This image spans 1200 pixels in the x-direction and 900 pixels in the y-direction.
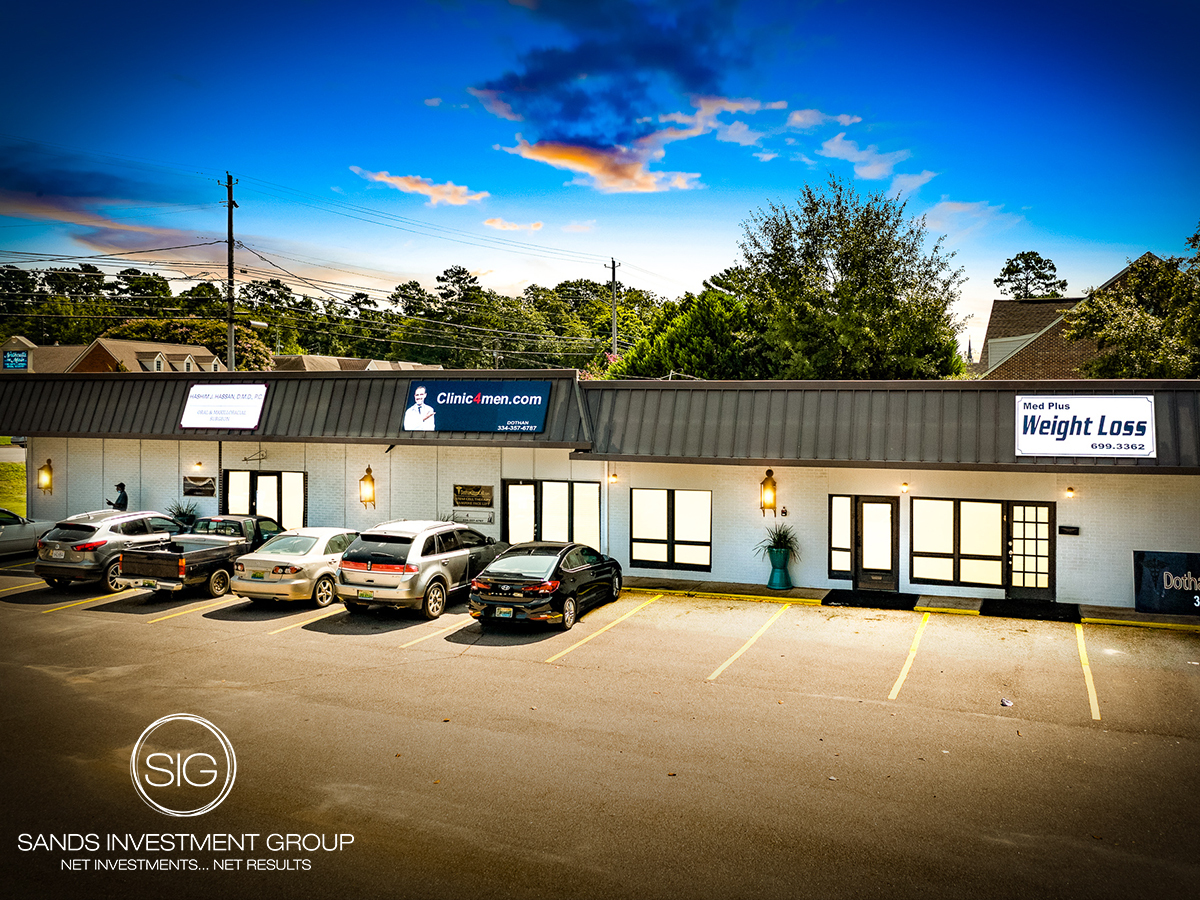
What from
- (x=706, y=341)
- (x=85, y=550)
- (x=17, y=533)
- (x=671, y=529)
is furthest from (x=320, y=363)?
(x=671, y=529)

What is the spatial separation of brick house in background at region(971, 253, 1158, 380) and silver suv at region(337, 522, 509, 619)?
26103mm

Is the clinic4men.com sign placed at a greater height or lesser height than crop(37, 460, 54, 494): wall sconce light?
greater

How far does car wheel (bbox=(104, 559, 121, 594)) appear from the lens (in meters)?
18.2

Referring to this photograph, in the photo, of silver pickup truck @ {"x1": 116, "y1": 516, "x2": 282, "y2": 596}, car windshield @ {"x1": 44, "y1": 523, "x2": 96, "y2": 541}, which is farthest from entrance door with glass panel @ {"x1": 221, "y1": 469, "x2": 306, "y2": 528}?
car windshield @ {"x1": 44, "y1": 523, "x2": 96, "y2": 541}

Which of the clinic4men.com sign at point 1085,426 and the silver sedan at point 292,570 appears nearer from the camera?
the clinic4men.com sign at point 1085,426

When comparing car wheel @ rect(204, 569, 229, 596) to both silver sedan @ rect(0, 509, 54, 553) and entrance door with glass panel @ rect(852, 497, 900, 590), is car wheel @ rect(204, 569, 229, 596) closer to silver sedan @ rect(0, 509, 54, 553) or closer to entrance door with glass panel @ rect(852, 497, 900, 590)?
silver sedan @ rect(0, 509, 54, 553)

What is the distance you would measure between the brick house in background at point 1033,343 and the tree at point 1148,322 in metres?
1.28

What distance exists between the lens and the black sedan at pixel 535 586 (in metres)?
14.7

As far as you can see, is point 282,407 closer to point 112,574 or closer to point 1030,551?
point 112,574

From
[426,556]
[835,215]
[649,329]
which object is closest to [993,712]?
[426,556]

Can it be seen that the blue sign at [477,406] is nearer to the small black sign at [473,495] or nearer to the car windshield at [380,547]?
the small black sign at [473,495]

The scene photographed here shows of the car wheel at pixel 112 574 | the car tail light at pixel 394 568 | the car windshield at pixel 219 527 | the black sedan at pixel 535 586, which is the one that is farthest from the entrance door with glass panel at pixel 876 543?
the car wheel at pixel 112 574
